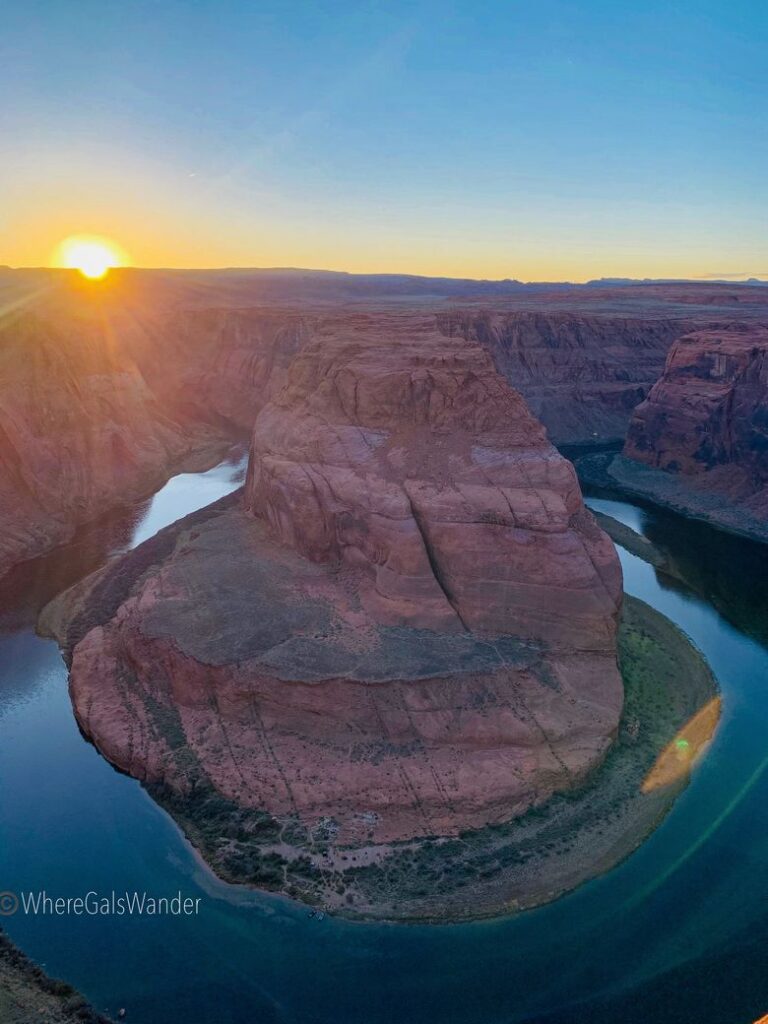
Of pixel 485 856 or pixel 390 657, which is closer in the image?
pixel 485 856

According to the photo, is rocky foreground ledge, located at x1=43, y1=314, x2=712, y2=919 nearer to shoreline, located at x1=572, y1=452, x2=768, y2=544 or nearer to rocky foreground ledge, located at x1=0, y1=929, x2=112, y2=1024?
rocky foreground ledge, located at x1=0, y1=929, x2=112, y2=1024

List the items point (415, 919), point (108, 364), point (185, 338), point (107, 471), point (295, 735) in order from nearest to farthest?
1. point (415, 919)
2. point (295, 735)
3. point (107, 471)
4. point (108, 364)
5. point (185, 338)

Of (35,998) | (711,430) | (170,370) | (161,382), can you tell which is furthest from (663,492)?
(170,370)

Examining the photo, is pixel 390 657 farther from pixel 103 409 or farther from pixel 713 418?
pixel 713 418

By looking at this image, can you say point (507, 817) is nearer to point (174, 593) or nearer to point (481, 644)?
point (481, 644)

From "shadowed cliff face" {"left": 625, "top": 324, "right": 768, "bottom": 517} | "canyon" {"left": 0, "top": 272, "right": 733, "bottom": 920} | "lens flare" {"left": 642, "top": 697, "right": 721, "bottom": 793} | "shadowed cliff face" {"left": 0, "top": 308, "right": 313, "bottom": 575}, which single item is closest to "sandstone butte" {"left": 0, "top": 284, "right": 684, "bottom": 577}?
"shadowed cliff face" {"left": 0, "top": 308, "right": 313, "bottom": 575}

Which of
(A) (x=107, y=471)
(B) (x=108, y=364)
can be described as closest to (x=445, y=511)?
(A) (x=107, y=471)
